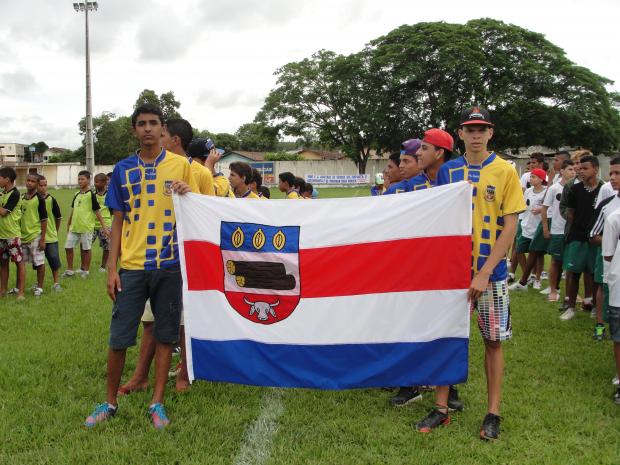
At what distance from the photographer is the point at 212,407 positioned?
4152mm

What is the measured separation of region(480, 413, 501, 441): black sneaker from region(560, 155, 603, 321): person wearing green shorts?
3746 mm

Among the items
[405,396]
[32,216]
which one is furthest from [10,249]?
[405,396]

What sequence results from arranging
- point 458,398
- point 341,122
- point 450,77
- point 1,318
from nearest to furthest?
point 458,398 → point 1,318 → point 450,77 → point 341,122

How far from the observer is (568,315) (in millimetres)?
6930

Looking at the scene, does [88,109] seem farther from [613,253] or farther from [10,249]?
[613,253]

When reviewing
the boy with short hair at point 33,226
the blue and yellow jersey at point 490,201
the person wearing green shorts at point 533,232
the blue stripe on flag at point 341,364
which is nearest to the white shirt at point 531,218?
the person wearing green shorts at point 533,232

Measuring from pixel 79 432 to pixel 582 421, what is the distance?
3717 millimetres

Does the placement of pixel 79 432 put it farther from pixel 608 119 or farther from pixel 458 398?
pixel 608 119

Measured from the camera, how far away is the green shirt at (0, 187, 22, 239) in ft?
24.4

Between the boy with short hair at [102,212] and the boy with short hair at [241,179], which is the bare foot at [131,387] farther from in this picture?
the boy with short hair at [102,212]

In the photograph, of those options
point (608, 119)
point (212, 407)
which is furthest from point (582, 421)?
point (608, 119)

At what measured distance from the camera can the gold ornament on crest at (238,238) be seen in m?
3.90

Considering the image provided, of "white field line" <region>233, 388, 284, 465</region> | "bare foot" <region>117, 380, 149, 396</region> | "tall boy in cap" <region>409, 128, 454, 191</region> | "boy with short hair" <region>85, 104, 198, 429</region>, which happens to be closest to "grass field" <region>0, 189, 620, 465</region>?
"white field line" <region>233, 388, 284, 465</region>

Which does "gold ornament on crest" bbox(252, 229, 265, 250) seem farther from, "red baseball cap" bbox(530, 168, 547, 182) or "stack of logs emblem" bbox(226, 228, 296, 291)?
"red baseball cap" bbox(530, 168, 547, 182)
